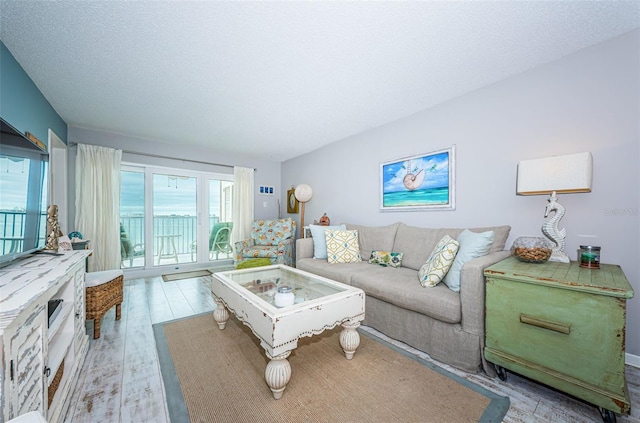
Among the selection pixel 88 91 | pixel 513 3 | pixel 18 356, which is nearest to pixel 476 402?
pixel 18 356

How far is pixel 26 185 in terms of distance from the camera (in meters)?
1.41

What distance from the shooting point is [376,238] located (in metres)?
3.00

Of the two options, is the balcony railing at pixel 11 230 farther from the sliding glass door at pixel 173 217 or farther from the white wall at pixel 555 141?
the white wall at pixel 555 141

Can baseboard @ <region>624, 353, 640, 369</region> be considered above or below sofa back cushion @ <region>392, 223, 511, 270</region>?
below

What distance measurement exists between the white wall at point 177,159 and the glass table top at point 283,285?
2.89 meters

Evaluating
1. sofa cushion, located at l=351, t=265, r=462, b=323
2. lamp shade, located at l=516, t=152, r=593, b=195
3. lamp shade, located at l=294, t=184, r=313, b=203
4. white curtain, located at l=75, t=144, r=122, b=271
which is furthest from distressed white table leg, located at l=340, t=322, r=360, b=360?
white curtain, located at l=75, t=144, r=122, b=271

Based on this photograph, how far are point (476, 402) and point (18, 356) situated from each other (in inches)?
78.2

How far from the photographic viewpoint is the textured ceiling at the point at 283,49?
4.83ft

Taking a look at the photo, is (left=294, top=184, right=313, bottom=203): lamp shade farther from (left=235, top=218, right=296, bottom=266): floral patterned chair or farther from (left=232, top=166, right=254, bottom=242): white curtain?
(left=232, top=166, right=254, bottom=242): white curtain

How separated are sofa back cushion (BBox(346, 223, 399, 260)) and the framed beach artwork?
35 centimetres

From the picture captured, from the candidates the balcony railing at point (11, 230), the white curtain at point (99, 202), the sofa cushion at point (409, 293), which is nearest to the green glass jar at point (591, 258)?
the sofa cushion at point (409, 293)

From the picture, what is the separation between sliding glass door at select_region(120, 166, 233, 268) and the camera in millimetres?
4016

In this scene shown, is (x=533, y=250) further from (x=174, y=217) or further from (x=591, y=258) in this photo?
(x=174, y=217)

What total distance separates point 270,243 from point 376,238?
6.93ft
